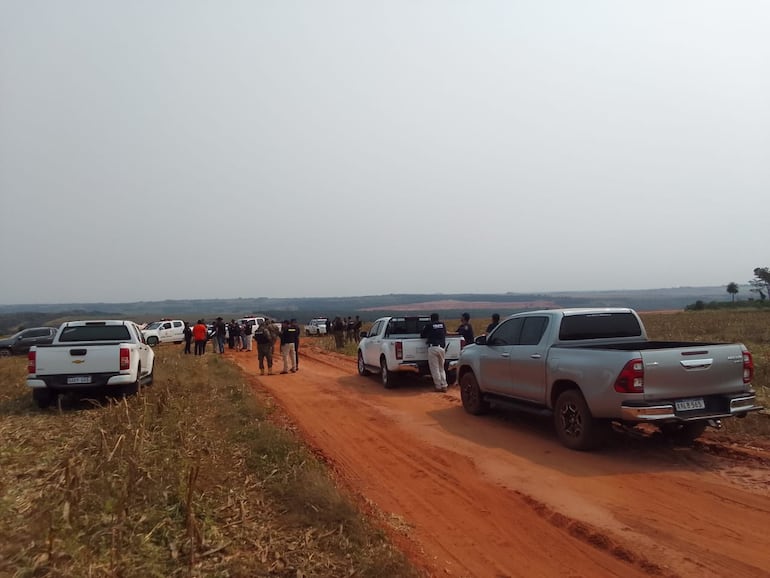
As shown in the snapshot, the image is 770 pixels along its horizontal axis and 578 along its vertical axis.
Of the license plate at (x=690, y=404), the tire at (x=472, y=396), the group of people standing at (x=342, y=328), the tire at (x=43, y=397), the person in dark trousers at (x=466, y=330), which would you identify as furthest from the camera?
the group of people standing at (x=342, y=328)

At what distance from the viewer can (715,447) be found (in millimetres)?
8477

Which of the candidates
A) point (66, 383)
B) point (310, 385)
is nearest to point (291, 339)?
point (310, 385)

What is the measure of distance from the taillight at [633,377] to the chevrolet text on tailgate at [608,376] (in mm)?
12

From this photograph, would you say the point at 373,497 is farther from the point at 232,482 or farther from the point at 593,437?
the point at 593,437

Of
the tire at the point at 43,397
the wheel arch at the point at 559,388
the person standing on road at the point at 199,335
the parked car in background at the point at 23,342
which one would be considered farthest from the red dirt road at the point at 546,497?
the parked car in background at the point at 23,342

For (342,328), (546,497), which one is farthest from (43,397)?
(342,328)

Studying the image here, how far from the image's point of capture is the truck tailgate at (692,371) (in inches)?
307

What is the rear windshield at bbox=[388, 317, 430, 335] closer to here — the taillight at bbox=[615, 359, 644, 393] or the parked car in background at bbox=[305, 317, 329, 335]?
the taillight at bbox=[615, 359, 644, 393]

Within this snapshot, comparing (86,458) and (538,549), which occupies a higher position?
(86,458)

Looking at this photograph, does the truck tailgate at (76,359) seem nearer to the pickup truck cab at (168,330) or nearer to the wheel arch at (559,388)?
the wheel arch at (559,388)

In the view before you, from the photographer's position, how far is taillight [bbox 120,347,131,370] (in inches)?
490

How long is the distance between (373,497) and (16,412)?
879 centimetres

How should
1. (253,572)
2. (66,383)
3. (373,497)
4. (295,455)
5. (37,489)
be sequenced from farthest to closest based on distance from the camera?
(66,383) → (295,455) → (373,497) → (37,489) → (253,572)

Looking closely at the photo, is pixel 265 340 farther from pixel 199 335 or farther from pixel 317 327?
pixel 317 327
